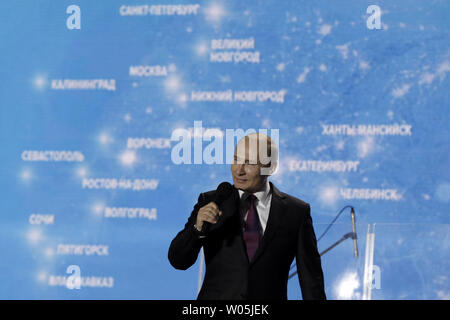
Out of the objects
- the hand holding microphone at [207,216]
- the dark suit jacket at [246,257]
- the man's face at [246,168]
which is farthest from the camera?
the man's face at [246,168]

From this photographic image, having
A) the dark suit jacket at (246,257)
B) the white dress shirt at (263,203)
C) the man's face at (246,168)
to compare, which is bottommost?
the dark suit jacket at (246,257)

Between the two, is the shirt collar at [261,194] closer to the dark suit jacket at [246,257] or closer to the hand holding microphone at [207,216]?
the dark suit jacket at [246,257]

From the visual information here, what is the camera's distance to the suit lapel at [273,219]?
87.8 inches

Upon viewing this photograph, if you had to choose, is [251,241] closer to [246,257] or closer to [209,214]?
[246,257]

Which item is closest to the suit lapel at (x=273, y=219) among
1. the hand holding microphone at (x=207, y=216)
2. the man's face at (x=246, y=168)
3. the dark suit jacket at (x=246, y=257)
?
the dark suit jacket at (x=246, y=257)

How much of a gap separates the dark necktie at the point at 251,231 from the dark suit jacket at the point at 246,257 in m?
0.03

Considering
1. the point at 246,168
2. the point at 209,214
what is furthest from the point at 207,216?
the point at 246,168

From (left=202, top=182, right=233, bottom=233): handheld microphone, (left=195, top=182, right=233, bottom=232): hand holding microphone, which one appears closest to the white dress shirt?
(left=202, top=182, right=233, bottom=233): handheld microphone

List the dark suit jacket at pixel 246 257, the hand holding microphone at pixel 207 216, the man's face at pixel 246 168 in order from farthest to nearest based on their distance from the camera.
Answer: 1. the man's face at pixel 246 168
2. the dark suit jacket at pixel 246 257
3. the hand holding microphone at pixel 207 216

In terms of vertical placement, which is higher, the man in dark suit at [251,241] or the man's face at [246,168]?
the man's face at [246,168]

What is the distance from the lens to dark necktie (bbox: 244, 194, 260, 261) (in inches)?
88.8

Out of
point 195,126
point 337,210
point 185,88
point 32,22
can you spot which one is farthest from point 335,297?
point 32,22

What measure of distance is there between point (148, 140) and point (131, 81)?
19.8 inches

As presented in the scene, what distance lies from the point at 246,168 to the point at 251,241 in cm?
28
